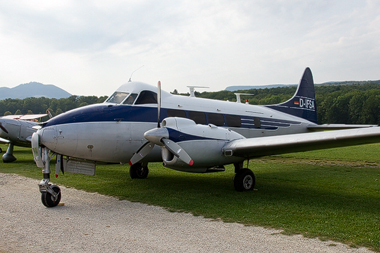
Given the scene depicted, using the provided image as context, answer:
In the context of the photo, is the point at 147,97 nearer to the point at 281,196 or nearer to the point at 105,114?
the point at 105,114

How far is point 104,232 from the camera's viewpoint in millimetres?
5293

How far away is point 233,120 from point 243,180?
295 centimetres

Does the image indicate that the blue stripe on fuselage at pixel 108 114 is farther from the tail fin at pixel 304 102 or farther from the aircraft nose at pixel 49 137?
the tail fin at pixel 304 102

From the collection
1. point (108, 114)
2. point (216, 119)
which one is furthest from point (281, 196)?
point (108, 114)

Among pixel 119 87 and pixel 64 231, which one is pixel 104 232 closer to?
pixel 64 231

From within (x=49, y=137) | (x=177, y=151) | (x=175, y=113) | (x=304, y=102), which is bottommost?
(x=177, y=151)

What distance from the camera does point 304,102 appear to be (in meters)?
15.0

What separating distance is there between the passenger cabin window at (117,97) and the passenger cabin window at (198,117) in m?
2.18

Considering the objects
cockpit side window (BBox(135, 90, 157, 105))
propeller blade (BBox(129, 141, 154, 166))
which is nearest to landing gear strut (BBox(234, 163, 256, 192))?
propeller blade (BBox(129, 141, 154, 166))

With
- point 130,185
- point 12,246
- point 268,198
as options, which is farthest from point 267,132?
point 12,246

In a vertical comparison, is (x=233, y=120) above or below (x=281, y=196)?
above

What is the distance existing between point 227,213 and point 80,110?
4.54 meters

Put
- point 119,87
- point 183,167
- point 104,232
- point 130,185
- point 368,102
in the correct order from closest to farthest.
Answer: point 104,232 → point 183,167 → point 119,87 → point 130,185 → point 368,102

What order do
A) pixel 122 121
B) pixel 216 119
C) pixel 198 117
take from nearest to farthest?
pixel 122 121 < pixel 198 117 < pixel 216 119
